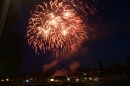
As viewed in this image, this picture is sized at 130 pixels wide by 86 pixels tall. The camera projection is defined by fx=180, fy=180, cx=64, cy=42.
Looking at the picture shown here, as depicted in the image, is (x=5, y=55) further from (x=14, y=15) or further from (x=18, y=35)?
(x=14, y=15)

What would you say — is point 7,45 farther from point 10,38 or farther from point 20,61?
point 20,61

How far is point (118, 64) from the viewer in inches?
3612

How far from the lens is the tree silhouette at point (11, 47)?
1423 centimetres

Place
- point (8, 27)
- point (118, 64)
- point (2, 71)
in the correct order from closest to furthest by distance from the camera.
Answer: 1. point (2, 71)
2. point (8, 27)
3. point (118, 64)

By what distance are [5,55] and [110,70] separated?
8595cm

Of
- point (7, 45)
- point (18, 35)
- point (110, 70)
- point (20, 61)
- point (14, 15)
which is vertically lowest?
point (20, 61)

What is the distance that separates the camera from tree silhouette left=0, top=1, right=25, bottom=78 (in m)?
14.2

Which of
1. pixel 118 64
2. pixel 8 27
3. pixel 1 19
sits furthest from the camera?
pixel 118 64

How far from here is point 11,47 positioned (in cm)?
1493

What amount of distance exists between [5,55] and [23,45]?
2.10m

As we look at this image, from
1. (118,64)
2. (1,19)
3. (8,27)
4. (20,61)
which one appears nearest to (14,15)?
(8,27)

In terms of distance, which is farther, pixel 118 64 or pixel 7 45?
pixel 118 64

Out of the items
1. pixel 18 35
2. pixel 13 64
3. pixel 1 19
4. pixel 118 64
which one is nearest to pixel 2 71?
pixel 13 64

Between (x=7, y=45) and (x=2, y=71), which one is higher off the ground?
(x=7, y=45)
